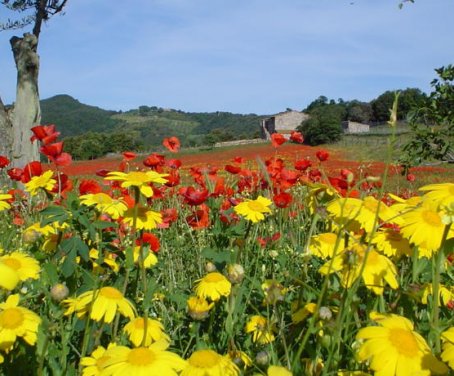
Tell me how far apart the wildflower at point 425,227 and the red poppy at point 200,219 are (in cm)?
210

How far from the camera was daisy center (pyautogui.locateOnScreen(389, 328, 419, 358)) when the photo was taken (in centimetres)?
91

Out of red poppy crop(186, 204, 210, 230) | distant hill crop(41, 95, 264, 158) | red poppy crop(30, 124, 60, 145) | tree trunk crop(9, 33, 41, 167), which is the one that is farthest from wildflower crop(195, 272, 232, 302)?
distant hill crop(41, 95, 264, 158)

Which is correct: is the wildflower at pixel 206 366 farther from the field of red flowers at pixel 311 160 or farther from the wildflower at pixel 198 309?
the field of red flowers at pixel 311 160

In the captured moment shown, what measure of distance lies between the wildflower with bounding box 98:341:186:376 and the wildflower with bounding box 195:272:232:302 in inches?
20.9

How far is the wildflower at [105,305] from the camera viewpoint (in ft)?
4.03

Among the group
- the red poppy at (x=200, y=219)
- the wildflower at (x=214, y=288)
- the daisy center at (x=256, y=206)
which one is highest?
the daisy center at (x=256, y=206)

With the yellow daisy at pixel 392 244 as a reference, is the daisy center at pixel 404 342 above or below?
below

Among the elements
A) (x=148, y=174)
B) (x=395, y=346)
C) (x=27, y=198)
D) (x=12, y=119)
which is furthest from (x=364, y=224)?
(x=12, y=119)

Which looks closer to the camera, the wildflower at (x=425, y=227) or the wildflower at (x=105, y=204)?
the wildflower at (x=425, y=227)

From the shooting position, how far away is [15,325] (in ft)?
3.89

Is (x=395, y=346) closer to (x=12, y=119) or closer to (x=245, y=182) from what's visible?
(x=245, y=182)

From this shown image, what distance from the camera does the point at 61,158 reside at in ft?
9.21

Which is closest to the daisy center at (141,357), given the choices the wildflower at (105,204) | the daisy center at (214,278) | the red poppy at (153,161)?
the daisy center at (214,278)

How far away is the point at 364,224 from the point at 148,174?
638 millimetres
